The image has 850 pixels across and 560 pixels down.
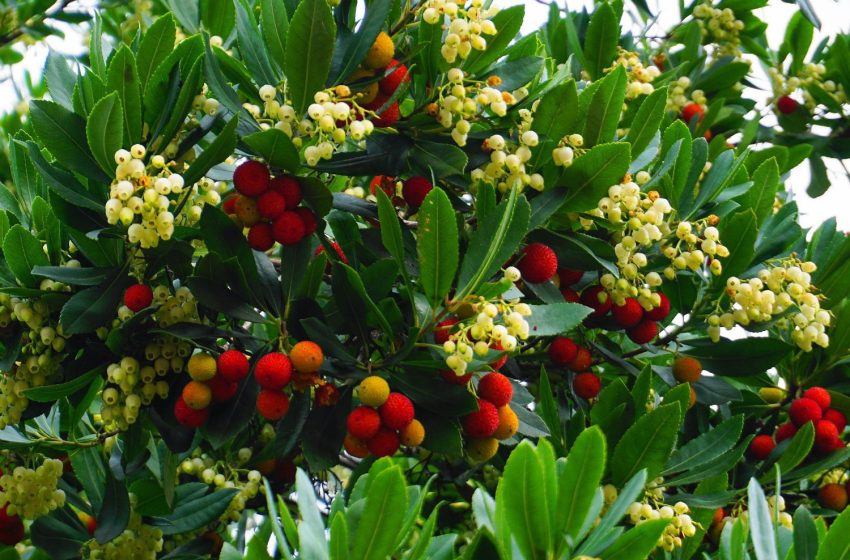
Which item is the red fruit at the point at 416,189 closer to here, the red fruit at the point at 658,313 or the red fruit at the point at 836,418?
the red fruit at the point at 658,313

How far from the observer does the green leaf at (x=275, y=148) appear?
194cm

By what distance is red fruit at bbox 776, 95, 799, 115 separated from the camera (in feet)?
13.4

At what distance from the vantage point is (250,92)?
2.24 m

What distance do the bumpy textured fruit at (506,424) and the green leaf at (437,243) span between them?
0.33 meters

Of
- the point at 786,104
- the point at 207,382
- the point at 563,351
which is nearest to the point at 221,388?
the point at 207,382

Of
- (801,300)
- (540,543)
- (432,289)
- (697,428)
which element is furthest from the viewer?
(697,428)

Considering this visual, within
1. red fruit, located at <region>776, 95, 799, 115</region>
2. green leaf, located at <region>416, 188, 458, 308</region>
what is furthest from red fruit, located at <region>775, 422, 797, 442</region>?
red fruit, located at <region>776, 95, 799, 115</region>

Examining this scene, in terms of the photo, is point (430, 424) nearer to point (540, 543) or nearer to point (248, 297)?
point (248, 297)

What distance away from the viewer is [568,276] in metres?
2.47

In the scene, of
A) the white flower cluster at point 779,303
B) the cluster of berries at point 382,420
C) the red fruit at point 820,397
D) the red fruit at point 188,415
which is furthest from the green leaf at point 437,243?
the red fruit at point 820,397

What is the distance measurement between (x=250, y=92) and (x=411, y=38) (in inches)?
14.9

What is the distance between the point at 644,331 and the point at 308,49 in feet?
3.54

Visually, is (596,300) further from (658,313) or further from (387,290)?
(387,290)

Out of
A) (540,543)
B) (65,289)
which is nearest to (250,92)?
(65,289)
